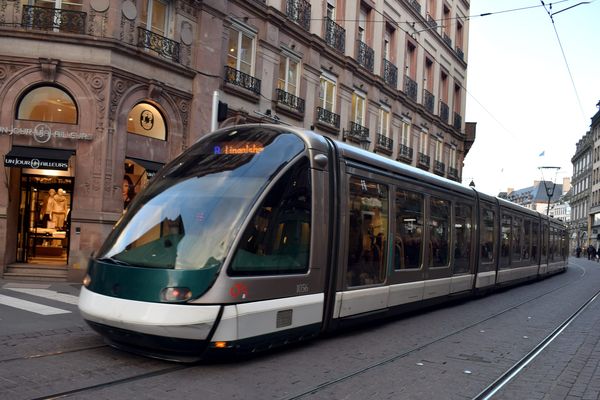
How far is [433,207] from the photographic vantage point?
36.3ft

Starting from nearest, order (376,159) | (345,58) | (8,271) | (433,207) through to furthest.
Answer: (376,159)
(433,207)
(8,271)
(345,58)

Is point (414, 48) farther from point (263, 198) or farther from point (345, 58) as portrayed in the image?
point (263, 198)

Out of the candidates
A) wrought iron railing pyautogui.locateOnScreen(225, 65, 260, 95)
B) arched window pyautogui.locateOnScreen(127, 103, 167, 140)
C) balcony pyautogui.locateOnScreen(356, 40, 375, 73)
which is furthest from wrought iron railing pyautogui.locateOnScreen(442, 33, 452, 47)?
arched window pyautogui.locateOnScreen(127, 103, 167, 140)

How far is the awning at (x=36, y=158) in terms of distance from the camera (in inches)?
520

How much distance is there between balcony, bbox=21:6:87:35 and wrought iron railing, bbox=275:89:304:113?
7317 millimetres

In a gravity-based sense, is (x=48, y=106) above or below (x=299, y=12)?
below

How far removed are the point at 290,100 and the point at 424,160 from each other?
13216 mm

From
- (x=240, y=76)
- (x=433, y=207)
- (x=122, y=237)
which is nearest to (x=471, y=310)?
(x=433, y=207)

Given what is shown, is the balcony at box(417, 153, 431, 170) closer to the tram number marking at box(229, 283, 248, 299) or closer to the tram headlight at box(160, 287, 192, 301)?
the tram number marking at box(229, 283, 248, 299)

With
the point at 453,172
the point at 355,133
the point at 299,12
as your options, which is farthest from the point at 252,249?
the point at 453,172

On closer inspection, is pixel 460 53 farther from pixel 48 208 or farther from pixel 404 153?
pixel 48 208

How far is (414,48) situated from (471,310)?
20074mm

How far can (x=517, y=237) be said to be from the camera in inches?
704

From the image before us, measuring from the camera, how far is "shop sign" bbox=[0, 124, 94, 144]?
44.7 feet
